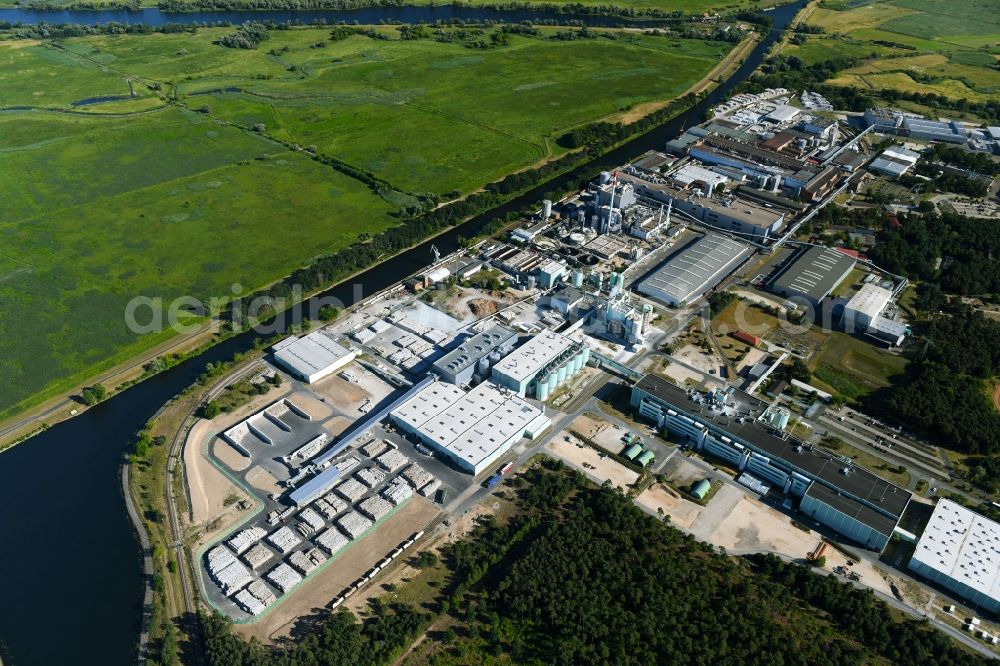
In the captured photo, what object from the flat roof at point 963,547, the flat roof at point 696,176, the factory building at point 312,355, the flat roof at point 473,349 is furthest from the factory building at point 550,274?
the flat roof at point 963,547

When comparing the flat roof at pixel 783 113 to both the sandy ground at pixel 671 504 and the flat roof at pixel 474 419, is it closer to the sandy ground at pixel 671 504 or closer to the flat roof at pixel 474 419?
the flat roof at pixel 474 419

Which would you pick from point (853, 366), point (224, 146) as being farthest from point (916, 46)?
point (224, 146)

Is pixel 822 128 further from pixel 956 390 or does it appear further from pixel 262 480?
pixel 262 480

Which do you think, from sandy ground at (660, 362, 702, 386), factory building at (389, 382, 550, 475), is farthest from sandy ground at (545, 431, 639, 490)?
sandy ground at (660, 362, 702, 386)

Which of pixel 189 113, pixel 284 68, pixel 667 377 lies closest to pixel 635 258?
pixel 667 377

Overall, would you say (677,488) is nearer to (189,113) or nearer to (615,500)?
(615,500)

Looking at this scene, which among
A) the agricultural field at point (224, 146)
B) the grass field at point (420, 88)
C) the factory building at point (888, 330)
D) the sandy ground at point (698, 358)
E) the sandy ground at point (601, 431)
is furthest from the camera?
the grass field at point (420, 88)
